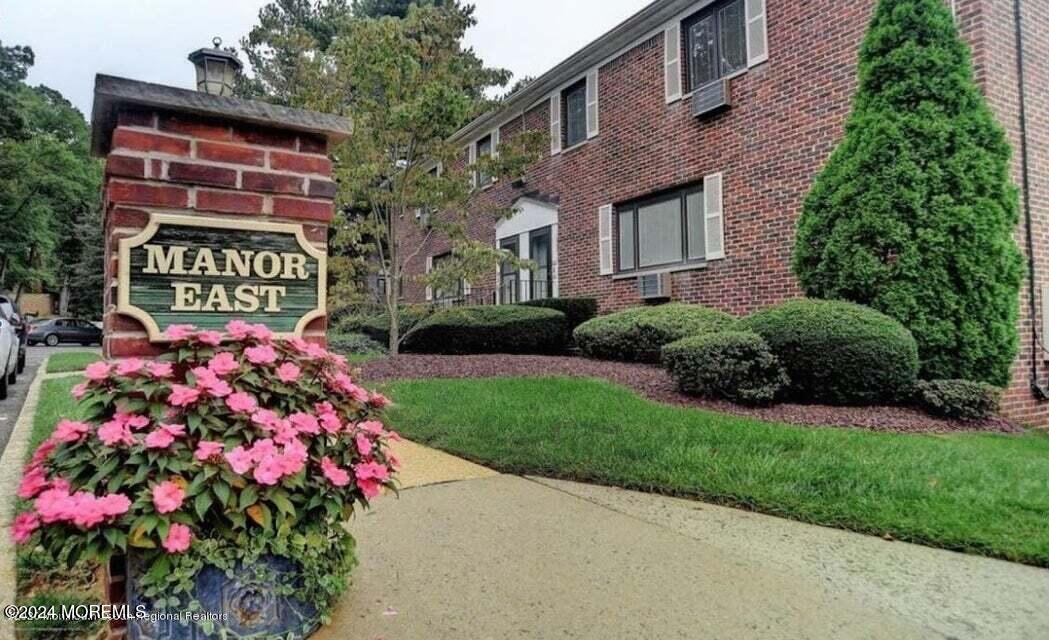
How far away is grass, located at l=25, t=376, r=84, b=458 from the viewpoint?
5.14 metres

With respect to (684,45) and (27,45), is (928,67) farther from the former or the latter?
(27,45)

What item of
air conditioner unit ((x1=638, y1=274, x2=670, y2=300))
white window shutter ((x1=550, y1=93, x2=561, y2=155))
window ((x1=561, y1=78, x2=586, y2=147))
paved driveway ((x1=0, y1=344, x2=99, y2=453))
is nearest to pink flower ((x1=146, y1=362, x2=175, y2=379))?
paved driveway ((x1=0, y1=344, x2=99, y2=453))

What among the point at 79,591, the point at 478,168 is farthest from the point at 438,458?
the point at 478,168

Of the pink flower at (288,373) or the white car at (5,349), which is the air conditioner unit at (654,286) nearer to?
the pink flower at (288,373)

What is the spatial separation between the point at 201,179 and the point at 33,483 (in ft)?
3.42

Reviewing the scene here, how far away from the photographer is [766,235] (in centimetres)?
875

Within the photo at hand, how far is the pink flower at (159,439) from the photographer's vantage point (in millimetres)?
1690

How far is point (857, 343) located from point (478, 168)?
23.4 feet

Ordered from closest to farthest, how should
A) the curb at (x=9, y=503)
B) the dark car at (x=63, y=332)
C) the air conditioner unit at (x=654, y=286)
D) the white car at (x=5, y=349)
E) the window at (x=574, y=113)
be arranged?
1. the curb at (x=9, y=503)
2. the white car at (x=5, y=349)
3. the air conditioner unit at (x=654, y=286)
4. the window at (x=574, y=113)
5. the dark car at (x=63, y=332)

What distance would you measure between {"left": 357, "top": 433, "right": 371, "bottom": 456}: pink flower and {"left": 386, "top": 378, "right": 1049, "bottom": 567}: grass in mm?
2243

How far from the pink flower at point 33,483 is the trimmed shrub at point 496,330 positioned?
9.18 metres

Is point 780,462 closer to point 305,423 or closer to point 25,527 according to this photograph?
point 305,423

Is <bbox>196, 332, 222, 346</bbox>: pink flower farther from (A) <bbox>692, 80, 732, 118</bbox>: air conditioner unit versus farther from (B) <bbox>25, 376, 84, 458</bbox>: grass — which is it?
(A) <bbox>692, 80, 732, 118</bbox>: air conditioner unit

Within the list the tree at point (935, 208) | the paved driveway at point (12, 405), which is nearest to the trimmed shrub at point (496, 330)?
the tree at point (935, 208)
